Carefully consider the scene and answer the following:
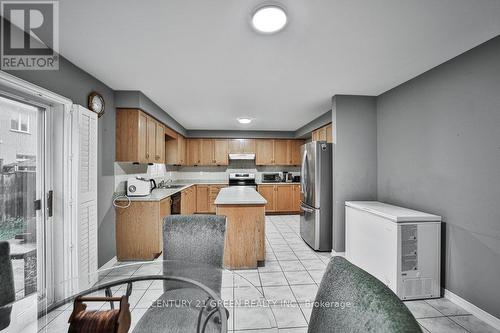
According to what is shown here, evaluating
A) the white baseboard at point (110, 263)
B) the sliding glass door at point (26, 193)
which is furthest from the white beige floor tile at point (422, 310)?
the white baseboard at point (110, 263)

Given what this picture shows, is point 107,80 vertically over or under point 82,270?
over

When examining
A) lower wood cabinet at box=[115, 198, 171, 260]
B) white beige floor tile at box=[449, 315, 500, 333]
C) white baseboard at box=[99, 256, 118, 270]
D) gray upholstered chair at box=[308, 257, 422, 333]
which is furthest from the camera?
lower wood cabinet at box=[115, 198, 171, 260]

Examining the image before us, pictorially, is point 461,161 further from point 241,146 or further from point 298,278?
point 241,146

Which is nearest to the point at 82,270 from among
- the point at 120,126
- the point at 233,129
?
the point at 120,126

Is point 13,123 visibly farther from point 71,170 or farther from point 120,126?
point 120,126

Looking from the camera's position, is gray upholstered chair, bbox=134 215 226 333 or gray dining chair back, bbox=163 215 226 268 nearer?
gray upholstered chair, bbox=134 215 226 333

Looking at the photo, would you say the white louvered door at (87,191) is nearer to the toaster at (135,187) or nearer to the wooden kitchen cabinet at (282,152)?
the toaster at (135,187)

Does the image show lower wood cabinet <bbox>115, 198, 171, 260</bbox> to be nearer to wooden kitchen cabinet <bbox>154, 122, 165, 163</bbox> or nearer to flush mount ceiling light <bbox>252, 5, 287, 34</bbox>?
wooden kitchen cabinet <bbox>154, 122, 165, 163</bbox>

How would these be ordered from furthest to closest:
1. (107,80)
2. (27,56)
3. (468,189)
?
(107,80)
(468,189)
(27,56)

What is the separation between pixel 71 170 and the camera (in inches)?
83.8

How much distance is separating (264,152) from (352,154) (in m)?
3.32

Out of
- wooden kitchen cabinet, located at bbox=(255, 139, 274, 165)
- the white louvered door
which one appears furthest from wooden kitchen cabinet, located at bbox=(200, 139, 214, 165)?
the white louvered door

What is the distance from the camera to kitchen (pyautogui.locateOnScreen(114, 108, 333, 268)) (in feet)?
Answer: 9.98

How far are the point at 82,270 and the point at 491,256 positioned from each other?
12.7 feet
